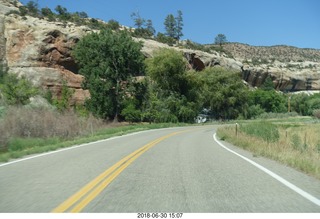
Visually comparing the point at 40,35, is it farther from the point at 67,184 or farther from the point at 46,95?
the point at 67,184

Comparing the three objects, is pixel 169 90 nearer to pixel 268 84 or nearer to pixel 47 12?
pixel 47 12

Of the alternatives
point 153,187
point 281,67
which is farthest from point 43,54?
point 281,67

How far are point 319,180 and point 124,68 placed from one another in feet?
169

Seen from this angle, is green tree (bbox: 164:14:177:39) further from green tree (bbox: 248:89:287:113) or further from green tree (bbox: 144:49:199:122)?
green tree (bbox: 144:49:199:122)

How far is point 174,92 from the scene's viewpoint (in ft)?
222

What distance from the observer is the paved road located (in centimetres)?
717

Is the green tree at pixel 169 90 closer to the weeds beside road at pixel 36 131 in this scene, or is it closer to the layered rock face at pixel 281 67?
the weeds beside road at pixel 36 131

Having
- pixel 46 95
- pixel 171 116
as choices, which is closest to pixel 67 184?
pixel 46 95

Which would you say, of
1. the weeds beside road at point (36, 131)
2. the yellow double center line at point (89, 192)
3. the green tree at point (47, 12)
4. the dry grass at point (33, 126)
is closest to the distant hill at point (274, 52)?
the green tree at point (47, 12)

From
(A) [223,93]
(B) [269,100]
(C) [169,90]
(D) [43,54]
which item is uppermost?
(D) [43,54]

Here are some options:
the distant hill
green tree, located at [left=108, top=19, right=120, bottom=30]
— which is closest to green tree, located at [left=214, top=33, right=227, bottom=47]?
the distant hill

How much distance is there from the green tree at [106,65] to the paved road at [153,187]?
45473mm

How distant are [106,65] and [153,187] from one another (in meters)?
50.8

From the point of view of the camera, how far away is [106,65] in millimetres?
58656
